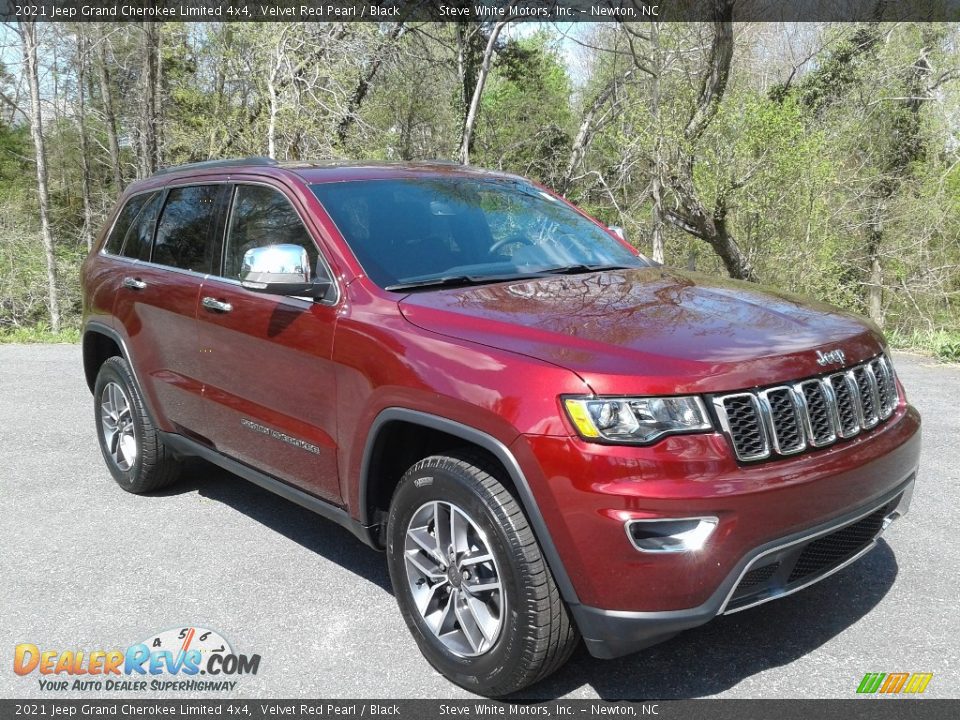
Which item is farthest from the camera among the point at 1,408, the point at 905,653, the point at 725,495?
the point at 1,408

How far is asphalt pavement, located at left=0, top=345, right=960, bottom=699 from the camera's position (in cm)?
321

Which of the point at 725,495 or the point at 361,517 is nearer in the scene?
the point at 725,495

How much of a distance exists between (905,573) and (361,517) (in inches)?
97.5

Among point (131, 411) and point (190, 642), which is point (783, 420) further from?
point (131, 411)

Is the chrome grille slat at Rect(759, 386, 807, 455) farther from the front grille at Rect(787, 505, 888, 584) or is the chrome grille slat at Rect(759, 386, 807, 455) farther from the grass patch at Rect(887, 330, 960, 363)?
the grass patch at Rect(887, 330, 960, 363)

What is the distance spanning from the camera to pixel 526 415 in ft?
9.02

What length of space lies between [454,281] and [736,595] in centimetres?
167

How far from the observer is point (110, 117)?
32156 millimetres

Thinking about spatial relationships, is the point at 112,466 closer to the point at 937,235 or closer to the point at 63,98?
the point at 937,235

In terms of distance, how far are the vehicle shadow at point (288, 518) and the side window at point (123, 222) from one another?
1.47 m

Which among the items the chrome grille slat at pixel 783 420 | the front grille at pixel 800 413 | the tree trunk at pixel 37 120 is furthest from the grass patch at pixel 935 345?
the tree trunk at pixel 37 120

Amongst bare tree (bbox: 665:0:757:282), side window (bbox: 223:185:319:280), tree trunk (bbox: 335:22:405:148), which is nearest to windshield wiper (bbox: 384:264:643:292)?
side window (bbox: 223:185:319:280)

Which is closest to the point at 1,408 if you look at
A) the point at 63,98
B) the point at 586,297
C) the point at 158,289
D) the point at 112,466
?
the point at 112,466

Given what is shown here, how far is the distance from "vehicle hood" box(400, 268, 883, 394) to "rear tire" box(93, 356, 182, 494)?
A: 2533mm
